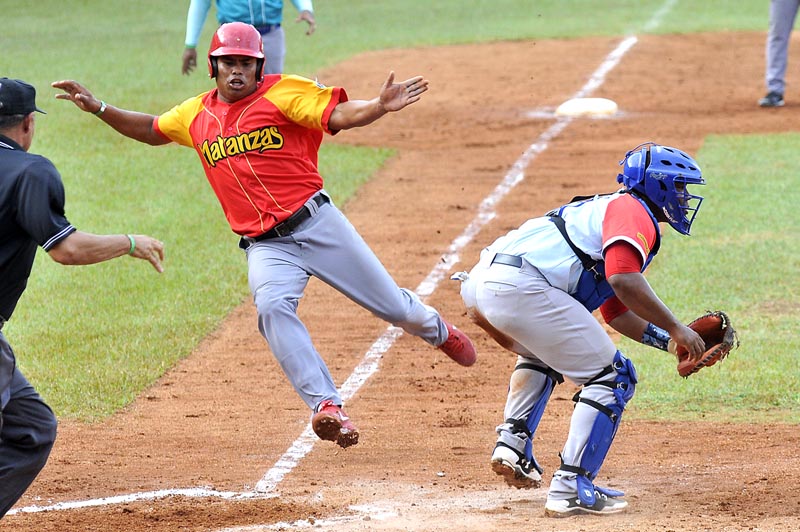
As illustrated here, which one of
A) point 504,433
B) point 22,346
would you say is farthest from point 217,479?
point 22,346

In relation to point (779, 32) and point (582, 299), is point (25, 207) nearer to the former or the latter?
point (582, 299)

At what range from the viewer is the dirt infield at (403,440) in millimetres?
6293

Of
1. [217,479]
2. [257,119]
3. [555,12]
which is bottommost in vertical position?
[555,12]

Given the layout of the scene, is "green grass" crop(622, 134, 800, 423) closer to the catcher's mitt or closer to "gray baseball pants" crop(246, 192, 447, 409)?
the catcher's mitt

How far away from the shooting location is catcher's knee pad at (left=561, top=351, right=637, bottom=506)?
6.20 metres

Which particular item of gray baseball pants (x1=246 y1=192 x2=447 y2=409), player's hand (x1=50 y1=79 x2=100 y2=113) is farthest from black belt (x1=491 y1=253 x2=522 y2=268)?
player's hand (x1=50 y1=79 x2=100 y2=113)

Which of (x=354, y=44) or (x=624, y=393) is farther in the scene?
(x=354, y=44)

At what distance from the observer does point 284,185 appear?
699 cm

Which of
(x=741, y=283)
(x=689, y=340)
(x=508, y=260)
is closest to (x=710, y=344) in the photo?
(x=689, y=340)

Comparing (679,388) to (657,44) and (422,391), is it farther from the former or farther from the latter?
(657,44)

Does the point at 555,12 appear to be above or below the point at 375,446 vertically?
below

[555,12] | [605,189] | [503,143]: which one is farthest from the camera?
[555,12]

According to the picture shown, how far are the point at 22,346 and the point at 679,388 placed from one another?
4775 millimetres

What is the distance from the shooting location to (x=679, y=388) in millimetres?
8695
